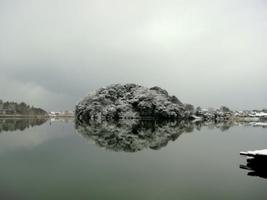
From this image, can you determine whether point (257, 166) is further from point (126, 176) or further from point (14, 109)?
point (14, 109)

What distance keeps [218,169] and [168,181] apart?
3.29 meters

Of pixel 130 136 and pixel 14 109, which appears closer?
pixel 130 136

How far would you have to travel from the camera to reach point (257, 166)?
45.6 ft

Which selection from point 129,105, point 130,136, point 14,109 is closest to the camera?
point 130,136

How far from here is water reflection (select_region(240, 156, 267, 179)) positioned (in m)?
13.2

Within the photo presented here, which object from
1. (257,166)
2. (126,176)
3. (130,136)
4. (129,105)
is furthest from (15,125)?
(257,166)

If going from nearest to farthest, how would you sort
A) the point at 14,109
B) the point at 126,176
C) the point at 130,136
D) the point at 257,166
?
the point at 126,176, the point at 257,166, the point at 130,136, the point at 14,109

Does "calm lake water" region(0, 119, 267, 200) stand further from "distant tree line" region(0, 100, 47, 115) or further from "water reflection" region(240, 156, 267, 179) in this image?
"distant tree line" region(0, 100, 47, 115)

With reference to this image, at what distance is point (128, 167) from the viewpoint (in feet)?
47.8

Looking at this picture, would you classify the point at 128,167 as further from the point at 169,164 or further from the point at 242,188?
the point at 242,188

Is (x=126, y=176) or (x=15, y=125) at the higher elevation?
(x=15, y=125)

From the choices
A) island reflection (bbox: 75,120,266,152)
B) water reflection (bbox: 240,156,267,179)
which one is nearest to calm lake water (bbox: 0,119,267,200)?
water reflection (bbox: 240,156,267,179)

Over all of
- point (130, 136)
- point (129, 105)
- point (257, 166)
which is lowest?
point (257, 166)

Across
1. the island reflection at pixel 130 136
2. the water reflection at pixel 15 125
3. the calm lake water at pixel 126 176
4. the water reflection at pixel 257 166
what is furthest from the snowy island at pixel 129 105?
the water reflection at pixel 257 166
